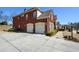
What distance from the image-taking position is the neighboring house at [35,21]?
6703 millimetres

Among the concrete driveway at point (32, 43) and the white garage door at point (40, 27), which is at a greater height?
the white garage door at point (40, 27)

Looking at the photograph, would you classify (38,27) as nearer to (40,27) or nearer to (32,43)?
(40,27)

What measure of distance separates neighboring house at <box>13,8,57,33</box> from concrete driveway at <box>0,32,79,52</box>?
1.02 ft

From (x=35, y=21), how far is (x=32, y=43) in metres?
0.98

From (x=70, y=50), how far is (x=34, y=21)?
197 cm

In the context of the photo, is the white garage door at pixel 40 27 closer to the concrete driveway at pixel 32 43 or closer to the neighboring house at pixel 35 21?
the neighboring house at pixel 35 21

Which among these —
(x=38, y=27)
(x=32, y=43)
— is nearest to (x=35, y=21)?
(x=38, y=27)

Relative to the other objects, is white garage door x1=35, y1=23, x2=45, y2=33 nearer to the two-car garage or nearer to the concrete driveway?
the two-car garage

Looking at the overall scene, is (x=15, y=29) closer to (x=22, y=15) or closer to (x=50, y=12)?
(x=22, y=15)

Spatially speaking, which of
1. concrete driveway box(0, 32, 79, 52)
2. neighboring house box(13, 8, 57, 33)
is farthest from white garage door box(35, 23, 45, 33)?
concrete driveway box(0, 32, 79, 52)

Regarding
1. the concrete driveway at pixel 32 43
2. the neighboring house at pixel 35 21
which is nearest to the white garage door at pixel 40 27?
the neighboring house at pixel 35 21

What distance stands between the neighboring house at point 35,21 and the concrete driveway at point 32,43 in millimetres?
311

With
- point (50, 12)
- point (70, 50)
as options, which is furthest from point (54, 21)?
point (70, 50)
